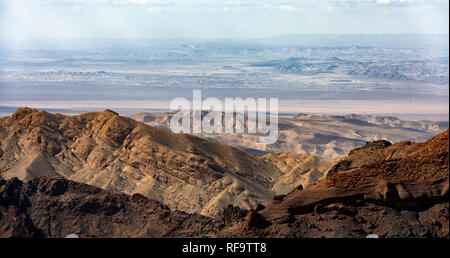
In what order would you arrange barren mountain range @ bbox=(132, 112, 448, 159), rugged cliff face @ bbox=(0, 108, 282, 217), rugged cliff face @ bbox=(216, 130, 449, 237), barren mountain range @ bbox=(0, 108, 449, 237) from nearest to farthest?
1. rugged cliff face @ bbox=(216, 130, 449, 237)
2. barren mountain range @ bbox=(0, 108, 449, 237)
3. rugged cliff face @ bbox=(0, 108, 282, 217)
4. barren mountain range @ bbox=(132, 112, 448, 159)

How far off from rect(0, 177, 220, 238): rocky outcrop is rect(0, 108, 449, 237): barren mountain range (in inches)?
2.0

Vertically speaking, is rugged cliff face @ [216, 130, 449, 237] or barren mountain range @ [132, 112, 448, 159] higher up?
rugged cliff face @ [216, 130, 449, 237]

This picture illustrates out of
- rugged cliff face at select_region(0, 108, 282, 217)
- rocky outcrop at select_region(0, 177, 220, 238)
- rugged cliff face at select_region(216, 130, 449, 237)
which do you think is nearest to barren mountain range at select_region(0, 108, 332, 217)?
rugged cliff face at select_region(0, 108, 282, 217)

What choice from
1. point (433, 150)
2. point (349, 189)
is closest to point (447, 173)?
point (433, 150)

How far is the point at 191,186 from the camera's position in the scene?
123 feet

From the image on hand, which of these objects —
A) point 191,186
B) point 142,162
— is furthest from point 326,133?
point 191,186

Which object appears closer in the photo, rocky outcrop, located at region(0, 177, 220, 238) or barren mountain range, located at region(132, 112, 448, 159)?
rocky outcrop, located at region(0, 177, 220, 238)

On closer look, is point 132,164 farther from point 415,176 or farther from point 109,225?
point 415,176

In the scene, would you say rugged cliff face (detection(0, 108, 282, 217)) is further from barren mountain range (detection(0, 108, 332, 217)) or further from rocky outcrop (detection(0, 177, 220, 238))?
rocky outcrop (detection(0, 177, 220, 238))

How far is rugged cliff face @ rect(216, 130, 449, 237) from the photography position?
1886 cm

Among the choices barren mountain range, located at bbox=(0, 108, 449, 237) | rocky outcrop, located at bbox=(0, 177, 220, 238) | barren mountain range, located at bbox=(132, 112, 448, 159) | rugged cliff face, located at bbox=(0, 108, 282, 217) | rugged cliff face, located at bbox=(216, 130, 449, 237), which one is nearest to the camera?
rugged cliff face, located at bbox=(216, 130, 449, 237)

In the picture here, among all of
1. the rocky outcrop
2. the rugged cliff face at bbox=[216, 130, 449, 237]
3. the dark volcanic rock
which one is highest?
the rugged cliff face at bbox=[216, 130, 449, 237]

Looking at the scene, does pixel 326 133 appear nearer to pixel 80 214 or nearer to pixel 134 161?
pixel 134 161

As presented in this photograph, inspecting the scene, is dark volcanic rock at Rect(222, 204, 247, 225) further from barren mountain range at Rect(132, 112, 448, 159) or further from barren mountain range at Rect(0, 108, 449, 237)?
barren mountain range at Rect(132, 112, 448, 159)
